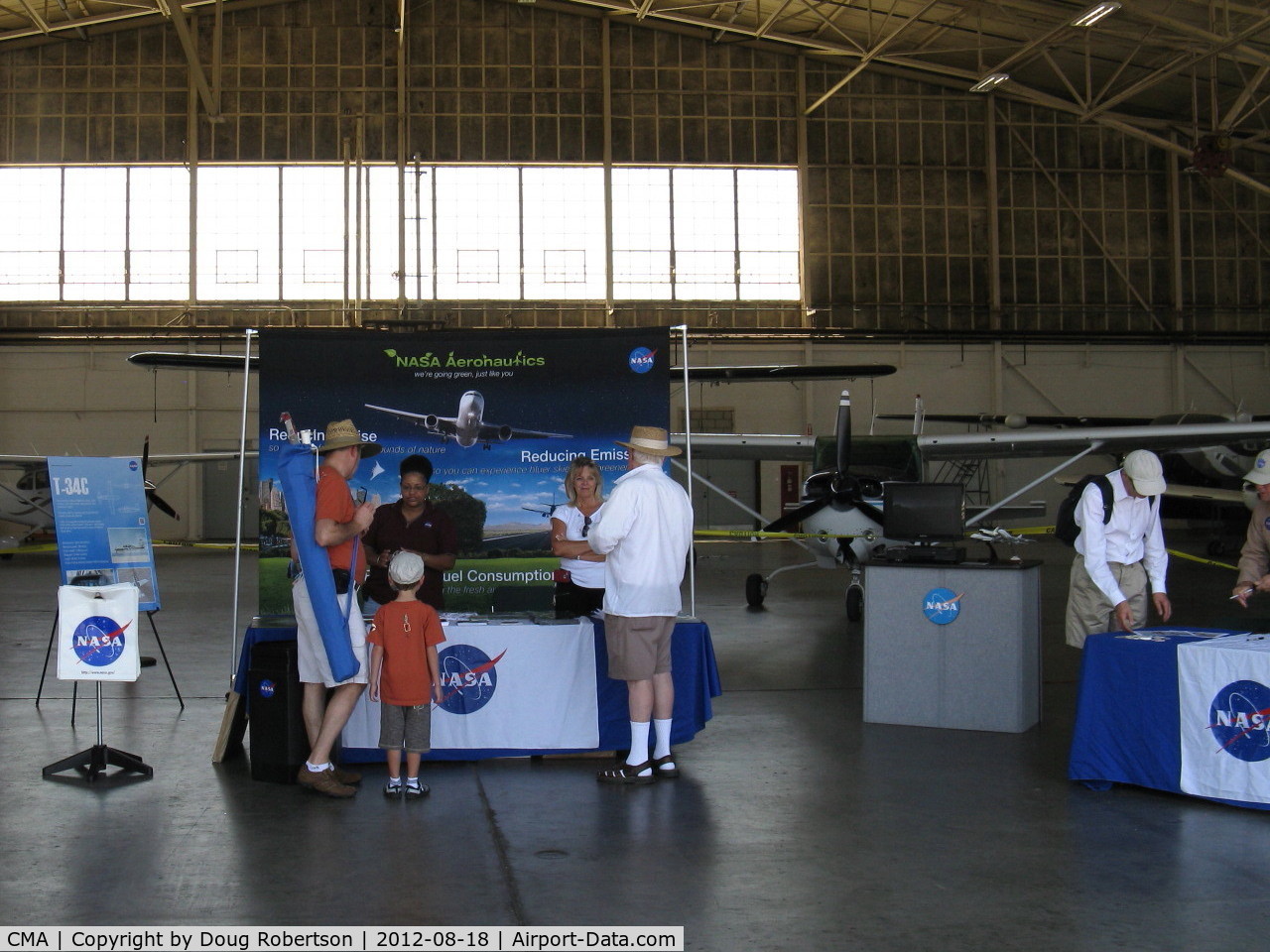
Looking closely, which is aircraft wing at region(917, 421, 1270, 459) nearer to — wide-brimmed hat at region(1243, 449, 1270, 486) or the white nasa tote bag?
wide-brimmed hat at region(1243, 449, 1270, 486)

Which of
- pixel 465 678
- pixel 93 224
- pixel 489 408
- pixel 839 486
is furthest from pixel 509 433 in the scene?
pixel 93 224

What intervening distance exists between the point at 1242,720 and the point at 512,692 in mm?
3152

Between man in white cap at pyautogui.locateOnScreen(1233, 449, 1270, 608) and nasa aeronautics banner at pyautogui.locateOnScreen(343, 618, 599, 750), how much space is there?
10.1ft

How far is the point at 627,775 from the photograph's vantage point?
5.18 metres

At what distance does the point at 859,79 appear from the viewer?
26.1 meters

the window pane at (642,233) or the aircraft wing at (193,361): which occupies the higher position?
the window pane at (642,233)

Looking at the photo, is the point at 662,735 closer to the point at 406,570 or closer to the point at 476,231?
the point at 406,570

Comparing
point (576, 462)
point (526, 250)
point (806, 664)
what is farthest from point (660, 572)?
point (526, 250)

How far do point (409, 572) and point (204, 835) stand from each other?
1.28m

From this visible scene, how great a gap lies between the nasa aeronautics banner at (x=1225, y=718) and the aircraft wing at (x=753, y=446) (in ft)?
29.8

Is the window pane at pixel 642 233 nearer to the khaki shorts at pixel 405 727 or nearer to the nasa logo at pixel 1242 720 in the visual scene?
the khaki shorts at pixel 405 727

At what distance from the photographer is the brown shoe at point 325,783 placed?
486 cm

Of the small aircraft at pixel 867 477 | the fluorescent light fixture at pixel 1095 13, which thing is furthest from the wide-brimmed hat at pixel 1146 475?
the fluorescent light fixture at pixel 1095 13

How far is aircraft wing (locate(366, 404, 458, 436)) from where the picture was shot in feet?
21.5
